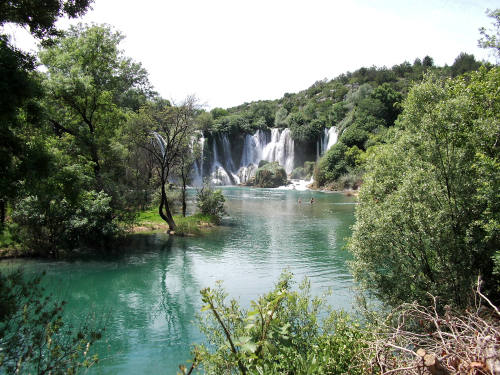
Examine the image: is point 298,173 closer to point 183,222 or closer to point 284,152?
point 284,152

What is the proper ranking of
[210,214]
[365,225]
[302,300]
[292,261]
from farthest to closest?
[210,214], [292,261], [365,225], [302,300]

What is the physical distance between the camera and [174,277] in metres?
15.0

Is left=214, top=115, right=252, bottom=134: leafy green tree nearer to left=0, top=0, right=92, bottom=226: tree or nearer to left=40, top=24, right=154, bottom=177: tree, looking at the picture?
left=40, top=24, right=154, bottom=177: tree

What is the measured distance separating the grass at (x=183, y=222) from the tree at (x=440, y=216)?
1531 centimetres

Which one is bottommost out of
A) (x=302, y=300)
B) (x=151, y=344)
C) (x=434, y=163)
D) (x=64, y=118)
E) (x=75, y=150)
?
(x=151, y=344)

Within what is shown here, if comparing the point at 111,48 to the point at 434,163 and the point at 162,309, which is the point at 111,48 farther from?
the point at 434,163

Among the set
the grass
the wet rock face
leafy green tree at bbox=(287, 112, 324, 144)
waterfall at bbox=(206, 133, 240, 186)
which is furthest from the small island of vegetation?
leafy green tree at bbox=(287, 112, 324, 144)

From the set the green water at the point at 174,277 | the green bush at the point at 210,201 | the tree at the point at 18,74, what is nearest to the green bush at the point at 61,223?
the green water at the point at 174,277

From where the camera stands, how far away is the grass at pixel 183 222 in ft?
77.3

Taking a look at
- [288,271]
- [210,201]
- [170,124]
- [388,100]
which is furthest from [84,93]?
[388,100]

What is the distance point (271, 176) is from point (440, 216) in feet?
186

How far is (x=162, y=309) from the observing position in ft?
38.7

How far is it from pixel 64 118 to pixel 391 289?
20.4 meters

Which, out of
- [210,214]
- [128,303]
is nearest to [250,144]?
[210,214]
